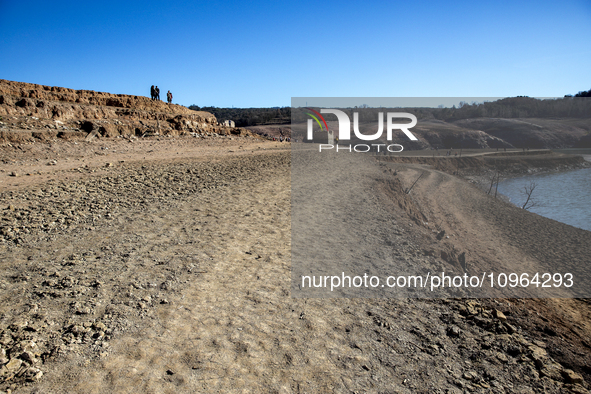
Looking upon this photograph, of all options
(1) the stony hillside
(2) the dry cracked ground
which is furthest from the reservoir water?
(1) the stony hillside

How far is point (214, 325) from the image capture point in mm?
4152

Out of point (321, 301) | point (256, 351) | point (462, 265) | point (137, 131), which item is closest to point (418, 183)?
point (462, 265)

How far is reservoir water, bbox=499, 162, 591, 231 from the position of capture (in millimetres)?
23719

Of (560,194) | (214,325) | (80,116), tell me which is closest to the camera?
(214,325)

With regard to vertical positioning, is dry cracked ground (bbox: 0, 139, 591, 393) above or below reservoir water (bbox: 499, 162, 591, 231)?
above

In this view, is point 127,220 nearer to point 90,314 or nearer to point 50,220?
point 50,220

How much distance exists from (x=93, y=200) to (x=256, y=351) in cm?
674

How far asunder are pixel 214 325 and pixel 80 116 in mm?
18496

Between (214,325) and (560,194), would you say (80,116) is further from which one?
(560,194)

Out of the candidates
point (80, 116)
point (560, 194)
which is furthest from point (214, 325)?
point (560, 194)

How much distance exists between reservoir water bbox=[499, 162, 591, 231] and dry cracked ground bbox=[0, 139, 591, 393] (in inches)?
849

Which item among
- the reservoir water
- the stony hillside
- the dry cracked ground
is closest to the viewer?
the dry cracked ground

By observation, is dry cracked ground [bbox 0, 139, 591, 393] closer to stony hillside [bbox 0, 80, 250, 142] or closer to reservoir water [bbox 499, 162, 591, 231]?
stony hillside [bbox 0, 80, 250, 142]

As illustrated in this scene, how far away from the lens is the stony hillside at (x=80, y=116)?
46.1 ft
